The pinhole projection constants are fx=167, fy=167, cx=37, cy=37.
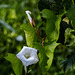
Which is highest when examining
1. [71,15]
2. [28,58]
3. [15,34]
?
[71,15]

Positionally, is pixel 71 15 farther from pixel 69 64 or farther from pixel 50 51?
pixel 69 64

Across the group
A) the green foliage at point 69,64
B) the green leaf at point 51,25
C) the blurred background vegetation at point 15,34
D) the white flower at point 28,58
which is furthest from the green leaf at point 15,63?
the blurred background vegetation at point 15,34

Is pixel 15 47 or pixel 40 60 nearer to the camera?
pixel 40 60

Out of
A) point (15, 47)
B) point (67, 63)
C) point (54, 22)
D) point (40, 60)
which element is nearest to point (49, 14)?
point (54, 22)

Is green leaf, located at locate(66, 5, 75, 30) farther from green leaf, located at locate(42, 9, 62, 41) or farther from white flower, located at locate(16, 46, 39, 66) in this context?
white flower, located at locate(16, 46, 39, 66)

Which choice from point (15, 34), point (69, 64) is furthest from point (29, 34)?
point (15, 34)

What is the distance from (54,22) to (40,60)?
0.14 metres

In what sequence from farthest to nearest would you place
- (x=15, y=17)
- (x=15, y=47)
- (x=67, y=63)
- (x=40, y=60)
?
(x=15, y=17) < (x=15, y=47) < (x=67, y=63) < (x=40, y=60)

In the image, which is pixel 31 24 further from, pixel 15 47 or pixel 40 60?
pixel 15 47

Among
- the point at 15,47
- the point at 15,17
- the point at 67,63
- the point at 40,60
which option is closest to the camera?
the point at 40,60

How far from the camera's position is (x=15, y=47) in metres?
1.69

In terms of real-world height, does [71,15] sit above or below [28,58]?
above

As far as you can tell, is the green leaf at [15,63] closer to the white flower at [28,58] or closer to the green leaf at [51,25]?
the white flower at [28,58]

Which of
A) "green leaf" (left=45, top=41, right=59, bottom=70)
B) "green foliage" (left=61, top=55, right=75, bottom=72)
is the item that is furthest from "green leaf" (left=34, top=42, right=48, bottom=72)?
"green foliage" (left=61, top=55, right=75, bottom=72)
